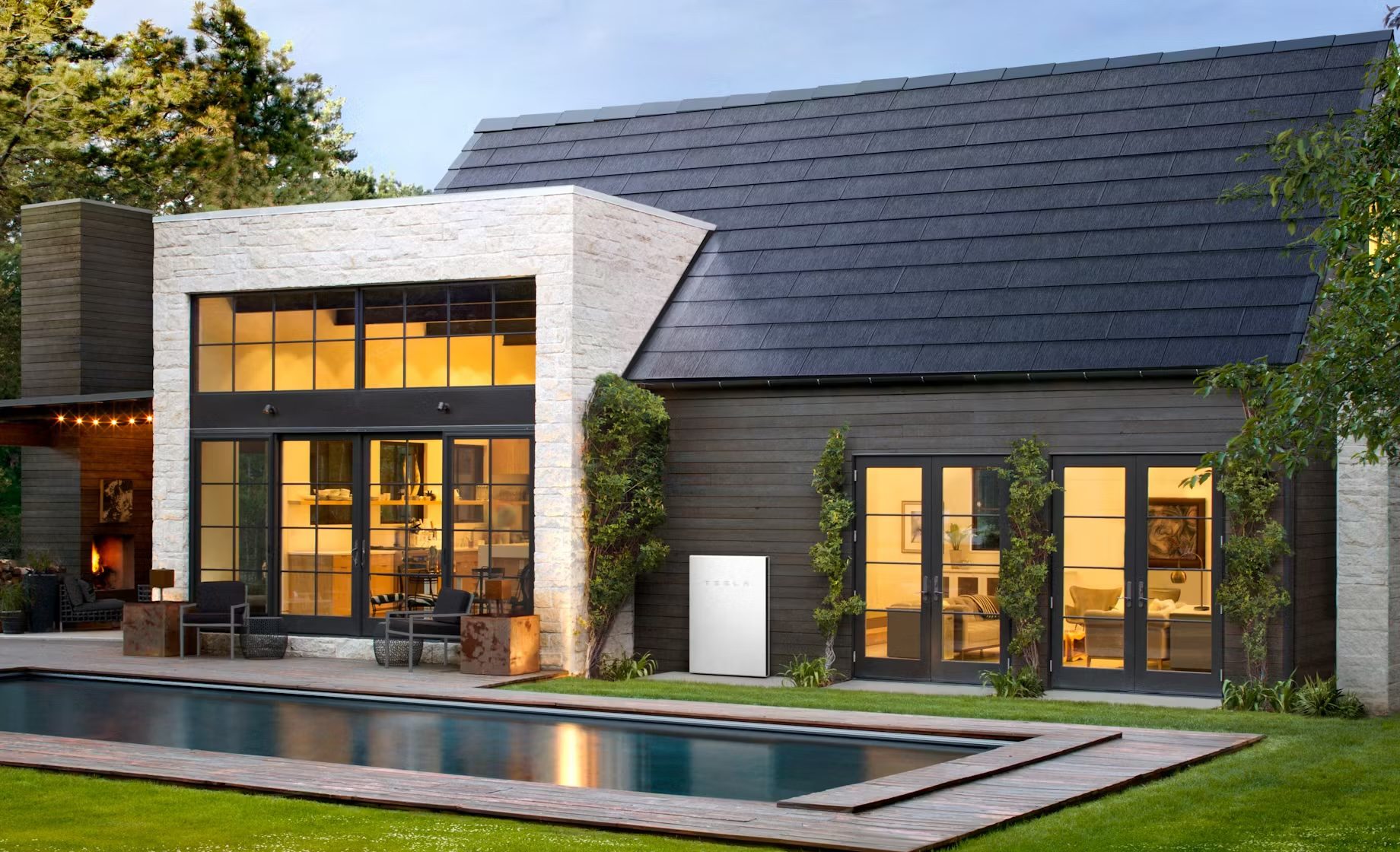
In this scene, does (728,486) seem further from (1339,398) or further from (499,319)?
(1339,398)

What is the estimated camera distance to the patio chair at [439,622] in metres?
13.7

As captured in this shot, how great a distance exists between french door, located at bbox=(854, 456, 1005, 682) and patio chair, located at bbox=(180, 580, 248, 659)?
19.1 ft

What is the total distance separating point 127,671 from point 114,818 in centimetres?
644

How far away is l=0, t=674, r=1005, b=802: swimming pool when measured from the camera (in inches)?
350

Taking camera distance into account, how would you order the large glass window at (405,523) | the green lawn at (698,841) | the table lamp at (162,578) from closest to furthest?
the green lawn at (698,841)
the large glass window at (405,523)
the table lamp at (162,578)

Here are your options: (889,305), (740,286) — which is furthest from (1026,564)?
(740,286)

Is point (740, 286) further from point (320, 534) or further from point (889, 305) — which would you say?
point (320, 534)

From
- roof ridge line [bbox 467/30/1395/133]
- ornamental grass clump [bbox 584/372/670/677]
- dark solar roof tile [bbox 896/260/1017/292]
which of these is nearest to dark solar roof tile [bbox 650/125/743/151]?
roof ridge line [bbox 467/30/1395/133]

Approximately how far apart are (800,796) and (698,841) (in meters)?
1.21

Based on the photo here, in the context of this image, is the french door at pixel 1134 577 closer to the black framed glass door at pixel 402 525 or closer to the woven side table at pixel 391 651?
the black framed glass door at pixel 402 525

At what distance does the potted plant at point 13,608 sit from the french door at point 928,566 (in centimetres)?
984

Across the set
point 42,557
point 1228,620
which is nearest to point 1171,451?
point 1228,620

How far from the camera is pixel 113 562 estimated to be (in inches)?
754

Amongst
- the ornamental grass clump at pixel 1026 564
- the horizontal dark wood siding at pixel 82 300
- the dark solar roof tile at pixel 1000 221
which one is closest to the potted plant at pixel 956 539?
the ornamental grass clump at pixel 1026 564
